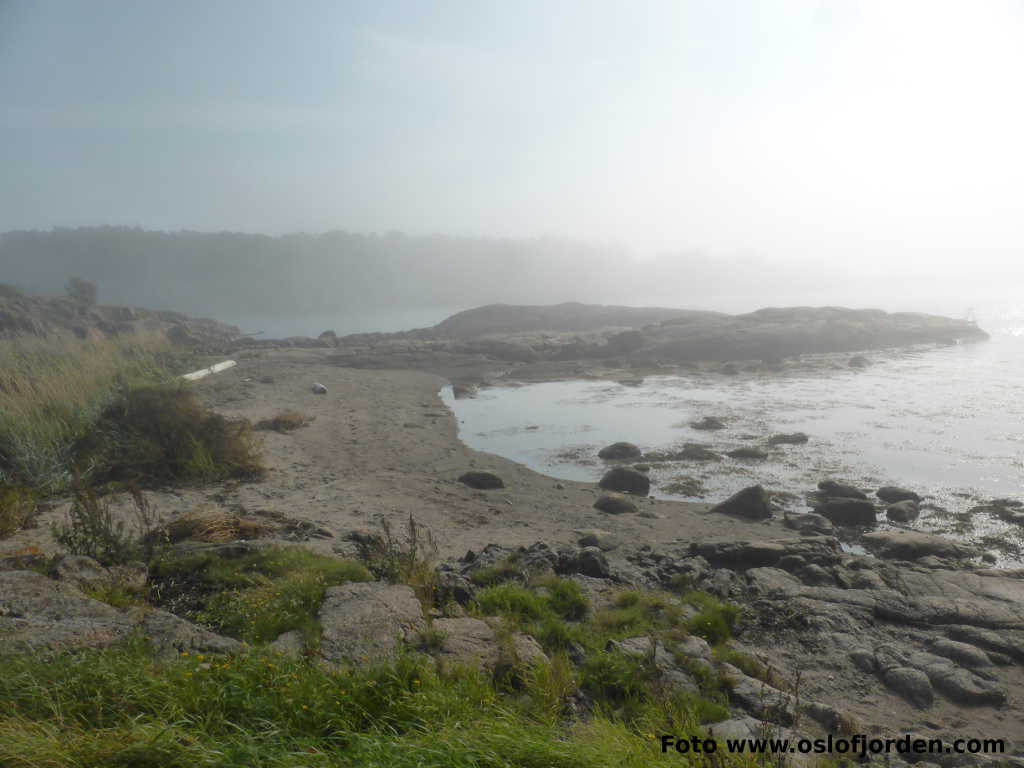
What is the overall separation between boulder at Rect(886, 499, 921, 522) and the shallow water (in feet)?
0.86

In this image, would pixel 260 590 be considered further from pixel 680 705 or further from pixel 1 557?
pixel 680 705

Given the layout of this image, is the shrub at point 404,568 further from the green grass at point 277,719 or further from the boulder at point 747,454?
the boulder at point 747,454

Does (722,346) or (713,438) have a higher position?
(722,346)

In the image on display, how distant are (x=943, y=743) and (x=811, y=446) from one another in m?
14.0

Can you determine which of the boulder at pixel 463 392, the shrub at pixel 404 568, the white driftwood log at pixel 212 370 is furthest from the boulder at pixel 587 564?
the boulder at pixel 463 392

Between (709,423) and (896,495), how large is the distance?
8.05 metres

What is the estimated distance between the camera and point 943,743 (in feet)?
14.6

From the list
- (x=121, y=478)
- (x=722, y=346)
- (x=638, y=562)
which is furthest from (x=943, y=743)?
(x=722, y=346)

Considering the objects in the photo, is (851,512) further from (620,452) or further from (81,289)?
(81,289)

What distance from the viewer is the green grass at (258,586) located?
→ 500 cm

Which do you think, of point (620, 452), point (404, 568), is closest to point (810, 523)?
point (620, 452)

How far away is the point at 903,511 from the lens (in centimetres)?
1166

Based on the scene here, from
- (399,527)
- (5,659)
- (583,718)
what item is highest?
(5,659)

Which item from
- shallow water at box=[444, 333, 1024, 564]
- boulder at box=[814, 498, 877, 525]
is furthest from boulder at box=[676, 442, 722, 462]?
boulder at box=[814, 498, 877, 525]
